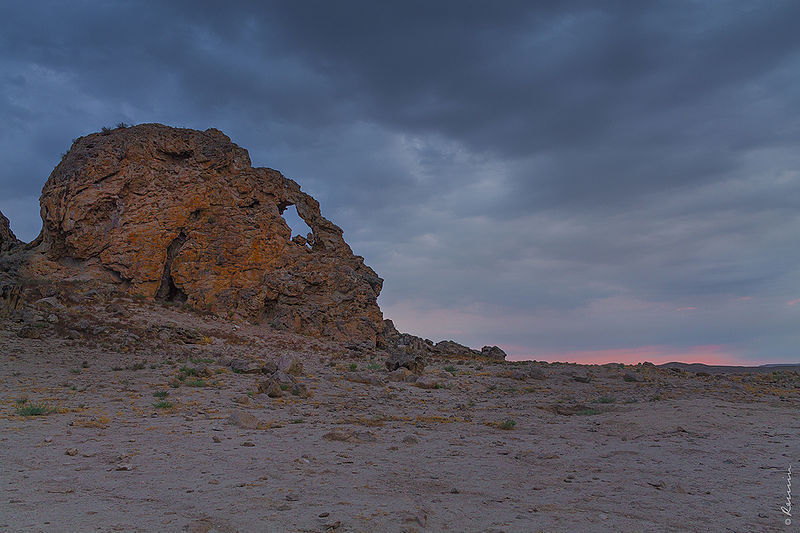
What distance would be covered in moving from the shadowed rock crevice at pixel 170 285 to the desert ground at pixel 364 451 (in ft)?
35.9

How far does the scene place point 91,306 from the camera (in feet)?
60.9

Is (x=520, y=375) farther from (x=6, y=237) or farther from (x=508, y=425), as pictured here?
(x=6, y=237)

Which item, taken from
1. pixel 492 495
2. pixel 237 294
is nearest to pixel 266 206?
pixel 237 294

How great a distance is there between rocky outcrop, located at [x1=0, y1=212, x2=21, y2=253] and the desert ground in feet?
48.5

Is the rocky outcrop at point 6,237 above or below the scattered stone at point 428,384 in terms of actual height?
above

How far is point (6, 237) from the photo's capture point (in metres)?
24.6

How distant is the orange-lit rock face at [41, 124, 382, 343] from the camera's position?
23.1 m

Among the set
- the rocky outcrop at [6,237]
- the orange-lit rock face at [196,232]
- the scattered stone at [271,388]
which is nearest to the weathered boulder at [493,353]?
the orange-lit rock face at [196,232]

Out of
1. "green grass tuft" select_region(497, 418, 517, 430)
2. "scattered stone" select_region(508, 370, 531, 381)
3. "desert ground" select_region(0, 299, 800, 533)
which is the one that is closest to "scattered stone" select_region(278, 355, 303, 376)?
"desert ground" select_region(0, 299, 800, 533)

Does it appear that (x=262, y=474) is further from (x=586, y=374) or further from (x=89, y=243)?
(x=89, y=243)

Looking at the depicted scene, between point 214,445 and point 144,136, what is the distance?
24.2m

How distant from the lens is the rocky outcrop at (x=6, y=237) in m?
24.0

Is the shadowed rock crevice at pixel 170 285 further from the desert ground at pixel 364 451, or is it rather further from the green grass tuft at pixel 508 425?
the green grass tuft at pixel 508 425

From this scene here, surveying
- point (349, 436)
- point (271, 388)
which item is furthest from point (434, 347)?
point (349, 436)
